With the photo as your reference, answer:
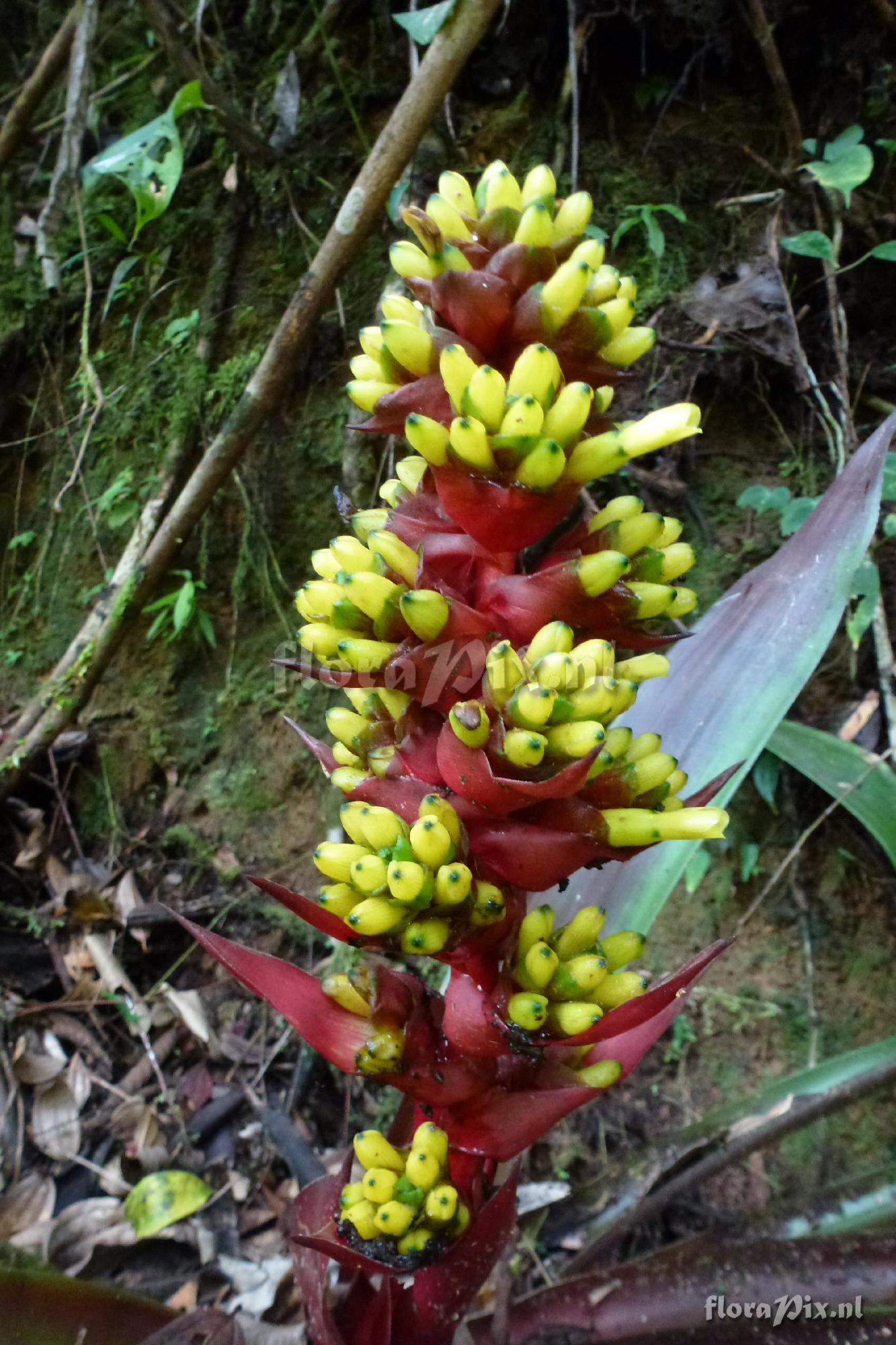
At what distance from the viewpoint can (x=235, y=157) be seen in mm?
2219

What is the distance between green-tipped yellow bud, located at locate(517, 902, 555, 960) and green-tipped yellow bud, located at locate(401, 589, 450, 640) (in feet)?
1.05

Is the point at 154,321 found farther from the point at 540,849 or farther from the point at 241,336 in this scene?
the point at 540,849

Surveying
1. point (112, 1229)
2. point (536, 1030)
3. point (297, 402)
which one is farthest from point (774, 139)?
point (112, 1229)

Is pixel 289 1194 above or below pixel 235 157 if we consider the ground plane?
below

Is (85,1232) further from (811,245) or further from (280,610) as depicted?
(811,245)

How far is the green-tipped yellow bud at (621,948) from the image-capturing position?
0.89 metres

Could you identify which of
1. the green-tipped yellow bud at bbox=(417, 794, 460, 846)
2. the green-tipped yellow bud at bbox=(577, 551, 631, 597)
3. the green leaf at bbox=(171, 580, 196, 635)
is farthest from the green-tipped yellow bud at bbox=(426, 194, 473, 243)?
the green leaf at bbox=(171, 580, 196, 635)

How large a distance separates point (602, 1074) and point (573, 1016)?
4.8 inches

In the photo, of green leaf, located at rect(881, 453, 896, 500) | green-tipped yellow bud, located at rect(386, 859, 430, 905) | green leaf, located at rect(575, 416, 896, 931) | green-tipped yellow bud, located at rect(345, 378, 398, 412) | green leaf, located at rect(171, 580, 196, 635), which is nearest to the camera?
green-tipped yellow bud, located at rect(386, 859, 430, 905)

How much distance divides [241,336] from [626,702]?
6.04 feet

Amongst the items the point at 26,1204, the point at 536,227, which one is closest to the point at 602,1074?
the point at 536,227

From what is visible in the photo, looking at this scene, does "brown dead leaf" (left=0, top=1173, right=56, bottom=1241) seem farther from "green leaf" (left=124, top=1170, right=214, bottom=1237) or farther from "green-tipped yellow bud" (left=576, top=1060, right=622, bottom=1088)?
"green-tipped yellow bud" (left=576, top=1060, right=622, bottom=1088)

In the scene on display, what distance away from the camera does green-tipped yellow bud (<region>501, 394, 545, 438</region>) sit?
80cm

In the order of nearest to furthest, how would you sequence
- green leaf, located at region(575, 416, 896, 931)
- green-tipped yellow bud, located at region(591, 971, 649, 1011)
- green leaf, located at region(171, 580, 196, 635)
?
green-tipped yellow bud, located at region(591, 971, 649, 1011) < green leaf, located at region(575, 416, 896, 931) < green leaf, located at region(171, 580, 196, 635)
